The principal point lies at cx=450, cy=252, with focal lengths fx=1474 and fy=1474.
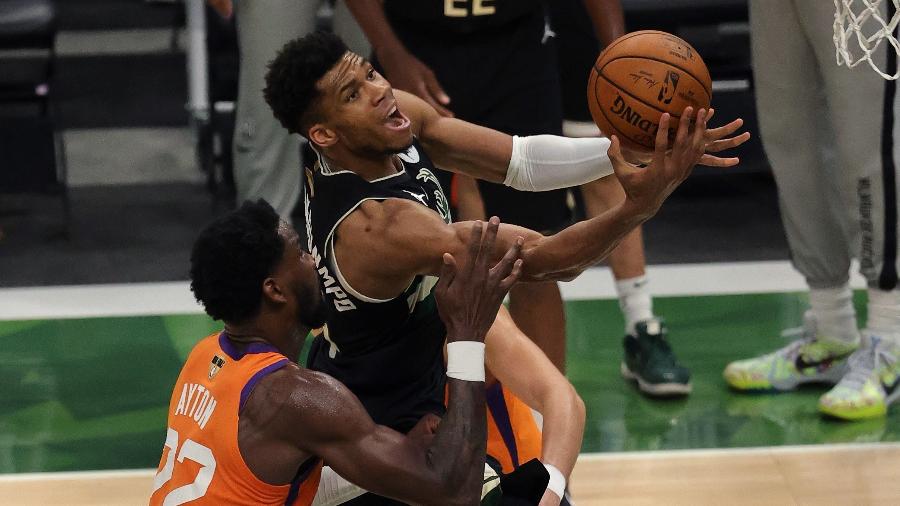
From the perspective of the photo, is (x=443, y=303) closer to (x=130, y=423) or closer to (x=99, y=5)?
(x=130, y=423)

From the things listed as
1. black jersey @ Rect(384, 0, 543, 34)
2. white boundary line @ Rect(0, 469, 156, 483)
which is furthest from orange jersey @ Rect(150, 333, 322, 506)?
black jersey @ Rect(384, 0, 543, 34)

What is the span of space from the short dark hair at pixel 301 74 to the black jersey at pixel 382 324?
127 mm

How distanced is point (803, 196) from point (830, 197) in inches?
4.2

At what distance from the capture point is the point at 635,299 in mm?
4672

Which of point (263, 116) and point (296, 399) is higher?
point (296, 399)

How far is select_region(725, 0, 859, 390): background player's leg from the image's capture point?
14.6ft

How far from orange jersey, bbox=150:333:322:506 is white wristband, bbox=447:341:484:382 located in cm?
29

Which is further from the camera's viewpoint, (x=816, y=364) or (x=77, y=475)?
(x=816, y=364)

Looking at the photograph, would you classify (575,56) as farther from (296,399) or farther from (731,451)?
(296,399)

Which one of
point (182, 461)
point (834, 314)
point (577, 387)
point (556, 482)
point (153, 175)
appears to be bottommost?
point (153, 175)

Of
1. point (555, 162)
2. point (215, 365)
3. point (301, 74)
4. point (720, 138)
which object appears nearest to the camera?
point (215, 365)

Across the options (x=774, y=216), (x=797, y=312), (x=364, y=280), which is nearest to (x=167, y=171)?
(x=774, y=216)

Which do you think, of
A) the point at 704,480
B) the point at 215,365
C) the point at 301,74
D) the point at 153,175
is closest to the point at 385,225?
the point at 301,74

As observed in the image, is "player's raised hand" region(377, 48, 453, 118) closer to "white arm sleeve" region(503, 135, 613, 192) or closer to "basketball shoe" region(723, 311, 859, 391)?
"white arm sleeve" region(503, 135, 613, 192)
